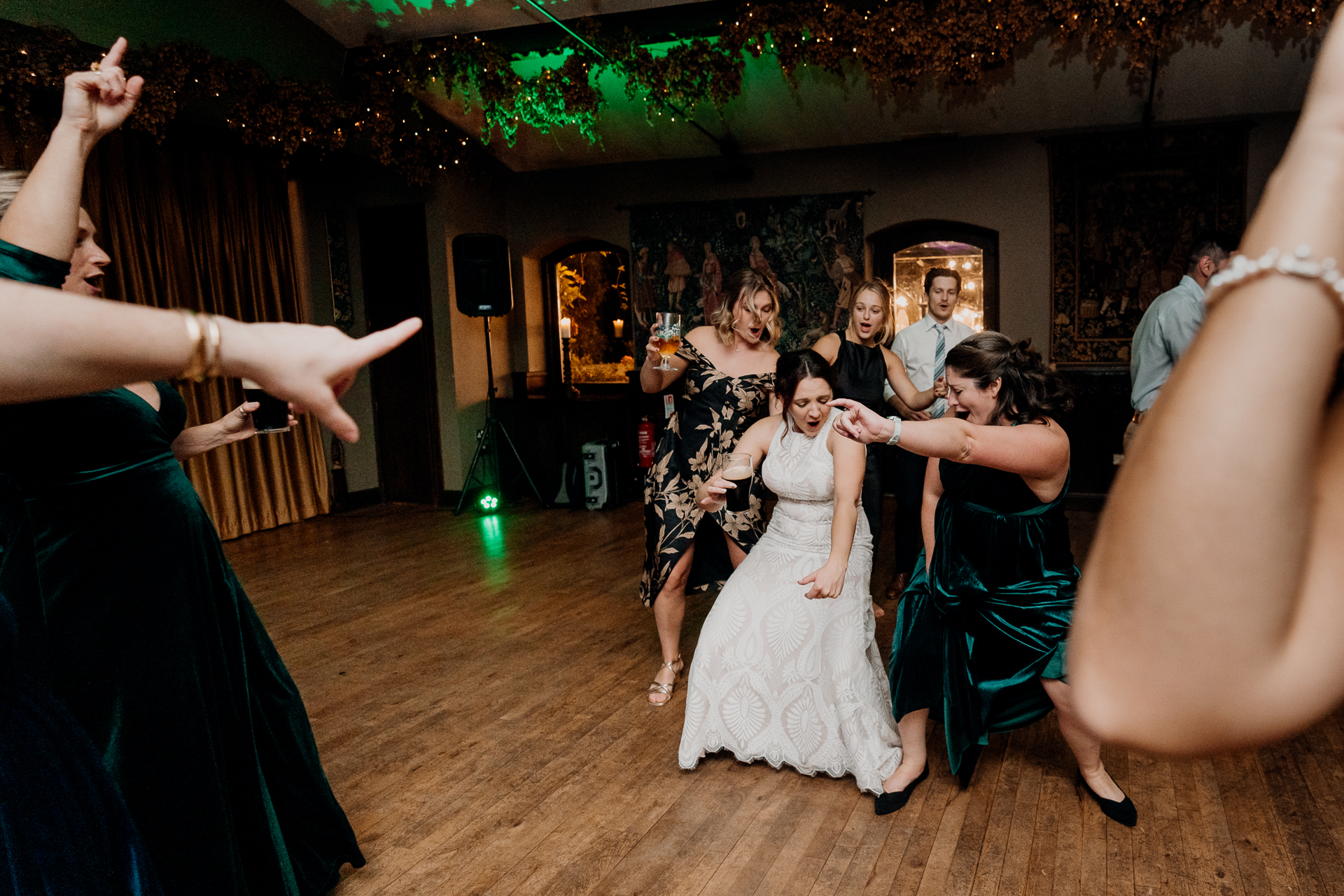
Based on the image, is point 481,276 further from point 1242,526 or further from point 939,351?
point 1242,526

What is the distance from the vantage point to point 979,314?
24.3 ft

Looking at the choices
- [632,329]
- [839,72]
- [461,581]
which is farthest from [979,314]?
[461,581]

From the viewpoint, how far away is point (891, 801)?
2.55m

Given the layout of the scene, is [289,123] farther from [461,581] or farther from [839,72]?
[839,72]

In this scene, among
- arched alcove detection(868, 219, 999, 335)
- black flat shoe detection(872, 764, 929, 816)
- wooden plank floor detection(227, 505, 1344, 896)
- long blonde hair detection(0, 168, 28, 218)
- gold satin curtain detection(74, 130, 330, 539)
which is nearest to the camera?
long blonde hair detection(0, 168, 28, 218)

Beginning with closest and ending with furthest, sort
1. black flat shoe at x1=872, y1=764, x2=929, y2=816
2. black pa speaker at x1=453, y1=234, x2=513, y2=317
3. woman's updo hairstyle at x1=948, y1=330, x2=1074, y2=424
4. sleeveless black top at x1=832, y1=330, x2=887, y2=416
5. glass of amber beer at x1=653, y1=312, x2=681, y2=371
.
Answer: woman's updo hairstyle at x1=948, y1=330, x2=1074, y2=424, black flat shoe at x1=872, y1=764, x2=929, y2=816, glass of amber beer at x1=653, y1=312, x2=681, y2=371, sleeveless black top at x1=832, y1=330, x2=887, y2=416, black pa speaker at x1=453, y1=234, x2=513, y2=317

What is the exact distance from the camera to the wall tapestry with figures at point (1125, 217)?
21.4 feet

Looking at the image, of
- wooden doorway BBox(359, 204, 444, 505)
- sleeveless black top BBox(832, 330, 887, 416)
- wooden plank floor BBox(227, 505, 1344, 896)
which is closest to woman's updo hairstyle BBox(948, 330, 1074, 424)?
wooden plank floor BBox(227, 505, 1344, 896)

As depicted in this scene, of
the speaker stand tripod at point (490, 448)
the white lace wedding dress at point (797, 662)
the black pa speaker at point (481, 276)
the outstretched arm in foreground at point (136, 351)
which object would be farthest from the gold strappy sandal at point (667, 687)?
the black pa speaker at point (481, 276)

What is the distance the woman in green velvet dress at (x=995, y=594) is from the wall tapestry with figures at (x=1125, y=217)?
506 centimetres

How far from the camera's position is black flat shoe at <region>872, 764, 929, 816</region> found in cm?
254

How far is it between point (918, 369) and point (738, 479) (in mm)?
2622

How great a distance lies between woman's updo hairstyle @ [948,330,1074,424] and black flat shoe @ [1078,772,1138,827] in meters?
1.15

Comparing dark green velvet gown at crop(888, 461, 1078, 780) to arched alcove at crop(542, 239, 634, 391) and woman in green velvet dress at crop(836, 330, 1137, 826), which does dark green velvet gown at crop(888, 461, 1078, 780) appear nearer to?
woman in green velvet dress at crop(836, 330, 1137, 826)
